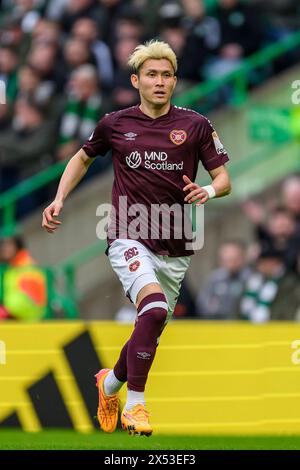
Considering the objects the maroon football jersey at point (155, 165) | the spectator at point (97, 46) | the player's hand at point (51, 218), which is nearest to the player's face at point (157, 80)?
the maroon football jersey at point (155, 165)

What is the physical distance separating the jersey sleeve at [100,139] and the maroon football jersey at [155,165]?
1 cm

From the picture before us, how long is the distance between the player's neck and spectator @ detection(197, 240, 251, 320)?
498cm

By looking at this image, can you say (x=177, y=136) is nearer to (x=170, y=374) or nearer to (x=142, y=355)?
(x=142, y=355)

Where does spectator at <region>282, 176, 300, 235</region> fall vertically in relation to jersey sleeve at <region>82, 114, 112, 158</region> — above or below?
below

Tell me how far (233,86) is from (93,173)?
1958 mm

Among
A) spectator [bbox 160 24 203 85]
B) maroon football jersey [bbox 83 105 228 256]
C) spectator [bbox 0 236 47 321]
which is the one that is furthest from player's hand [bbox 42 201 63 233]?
spectator [bbox 160 24 203 85]

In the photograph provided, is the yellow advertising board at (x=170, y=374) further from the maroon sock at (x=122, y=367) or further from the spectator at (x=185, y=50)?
the spectator at (x=185, y=50)

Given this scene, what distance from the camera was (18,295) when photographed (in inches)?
520

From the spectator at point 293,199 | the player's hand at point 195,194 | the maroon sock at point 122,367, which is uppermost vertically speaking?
the player's hand at point 195,194

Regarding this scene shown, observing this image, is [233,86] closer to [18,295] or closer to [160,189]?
[18,295]

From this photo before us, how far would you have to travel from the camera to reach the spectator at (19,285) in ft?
43.2

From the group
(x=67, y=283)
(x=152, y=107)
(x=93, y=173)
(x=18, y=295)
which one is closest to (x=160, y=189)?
(x=152, y=107)

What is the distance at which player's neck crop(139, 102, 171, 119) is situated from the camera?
29.3 feet

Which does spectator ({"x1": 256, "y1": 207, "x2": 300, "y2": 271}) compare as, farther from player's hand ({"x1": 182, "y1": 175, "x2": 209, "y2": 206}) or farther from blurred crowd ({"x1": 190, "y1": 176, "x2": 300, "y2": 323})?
player's hand ({"x1": 182, "y1": 175, "x2": 209, "y2": 206})
